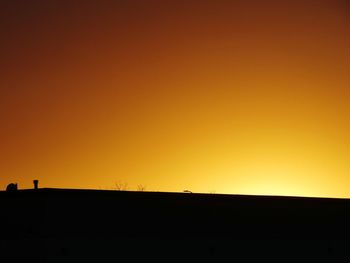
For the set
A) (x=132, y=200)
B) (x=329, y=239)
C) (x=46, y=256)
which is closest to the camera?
(x=46, y=256)

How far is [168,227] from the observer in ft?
129

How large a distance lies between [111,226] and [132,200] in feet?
5.34

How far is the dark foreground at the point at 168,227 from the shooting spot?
37000 millimetres

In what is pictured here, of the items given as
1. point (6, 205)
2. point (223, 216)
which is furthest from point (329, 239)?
point (6, 205)

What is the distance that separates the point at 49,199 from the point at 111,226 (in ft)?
10.2

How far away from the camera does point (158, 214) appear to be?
130 feet

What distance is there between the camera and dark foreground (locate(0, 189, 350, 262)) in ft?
121

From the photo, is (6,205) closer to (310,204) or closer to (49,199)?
(49,199)

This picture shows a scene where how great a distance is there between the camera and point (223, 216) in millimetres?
40812

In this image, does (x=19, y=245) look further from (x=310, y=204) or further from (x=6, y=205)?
(x=310, y=204)

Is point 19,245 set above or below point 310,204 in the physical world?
below

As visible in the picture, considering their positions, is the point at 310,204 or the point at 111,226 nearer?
the point at 111,226

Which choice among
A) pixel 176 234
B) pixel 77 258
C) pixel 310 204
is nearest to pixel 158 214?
pixel 176 234

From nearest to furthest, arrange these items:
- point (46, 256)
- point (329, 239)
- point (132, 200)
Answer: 1. point (46, 256)
2. point (132, 200)
3. point (329, 239)
